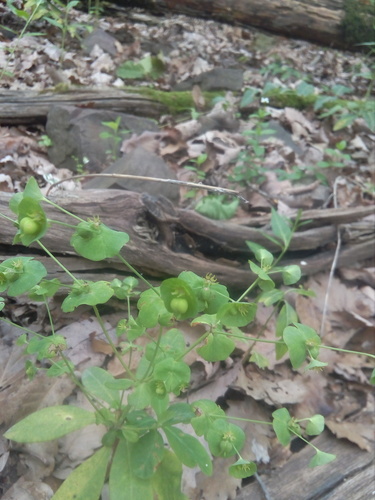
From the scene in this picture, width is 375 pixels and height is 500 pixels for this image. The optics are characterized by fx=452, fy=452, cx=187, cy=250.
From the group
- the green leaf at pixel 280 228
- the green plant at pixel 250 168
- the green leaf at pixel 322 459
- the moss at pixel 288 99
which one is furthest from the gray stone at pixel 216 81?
the green leaf at pixel 322 459

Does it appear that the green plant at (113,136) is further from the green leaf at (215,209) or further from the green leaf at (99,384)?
the green leaf at (99,384)

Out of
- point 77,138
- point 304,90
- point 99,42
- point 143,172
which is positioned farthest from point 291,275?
point 99,42

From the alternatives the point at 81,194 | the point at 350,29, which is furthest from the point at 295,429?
the point at 350,29

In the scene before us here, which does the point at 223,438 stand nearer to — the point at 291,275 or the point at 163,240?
the point at 291,275

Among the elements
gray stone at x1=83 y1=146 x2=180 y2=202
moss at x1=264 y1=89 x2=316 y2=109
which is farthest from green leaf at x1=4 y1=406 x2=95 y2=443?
moss at x1=264 y1=89 x2=316 y2=109

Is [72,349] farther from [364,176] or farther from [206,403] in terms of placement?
[364,176]
